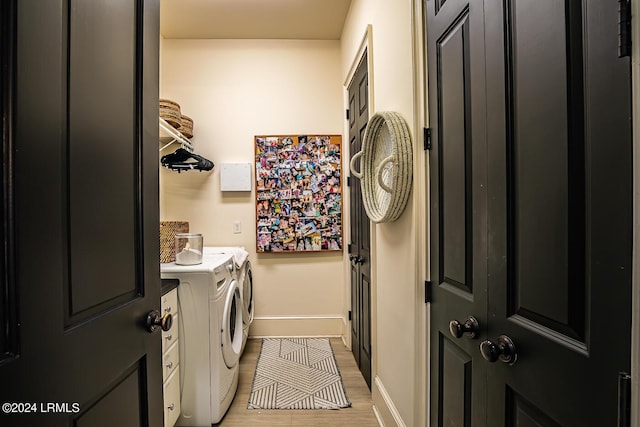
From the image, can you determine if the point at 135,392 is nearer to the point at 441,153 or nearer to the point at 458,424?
the point at 458,424

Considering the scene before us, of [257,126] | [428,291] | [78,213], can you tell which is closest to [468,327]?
[428,291]

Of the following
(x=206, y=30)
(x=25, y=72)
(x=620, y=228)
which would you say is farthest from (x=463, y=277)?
(x=206, y=30)

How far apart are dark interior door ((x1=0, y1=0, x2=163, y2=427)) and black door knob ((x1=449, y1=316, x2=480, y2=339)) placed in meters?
0.95

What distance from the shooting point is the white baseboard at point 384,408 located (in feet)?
5.47

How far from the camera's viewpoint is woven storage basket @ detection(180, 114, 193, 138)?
3.03 m

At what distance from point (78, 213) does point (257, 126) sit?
109 inches

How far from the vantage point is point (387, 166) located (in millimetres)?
1682

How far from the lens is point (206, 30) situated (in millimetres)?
3162

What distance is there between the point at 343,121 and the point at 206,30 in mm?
1568

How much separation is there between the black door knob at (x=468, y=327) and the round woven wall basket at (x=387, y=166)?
626 mm

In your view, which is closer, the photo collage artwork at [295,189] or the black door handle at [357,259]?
the black door handle at [357,259]

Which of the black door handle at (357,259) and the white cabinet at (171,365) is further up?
the black door handle at (357,259)

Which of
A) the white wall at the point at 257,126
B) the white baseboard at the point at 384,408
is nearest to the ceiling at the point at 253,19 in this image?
the white wall at the point at 257,126

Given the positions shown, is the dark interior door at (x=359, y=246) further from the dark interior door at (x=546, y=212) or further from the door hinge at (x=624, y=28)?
the door hinge at (x=624, y=28)
